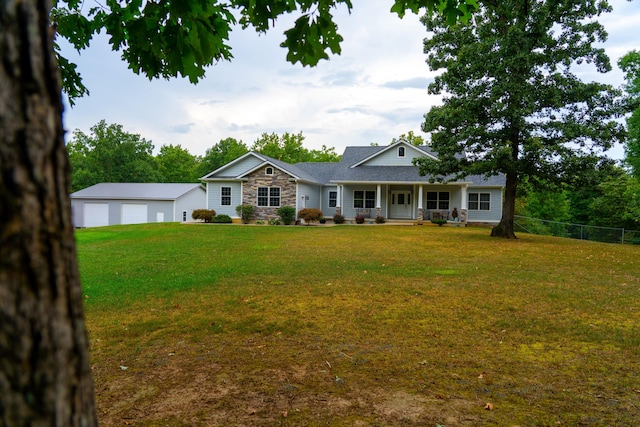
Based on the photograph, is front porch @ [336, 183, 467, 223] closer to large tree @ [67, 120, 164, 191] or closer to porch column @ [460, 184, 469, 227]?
porch column @ [460, 184, 469, 227]

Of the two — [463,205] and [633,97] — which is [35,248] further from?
[463,205]

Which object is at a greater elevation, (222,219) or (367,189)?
(367,189)

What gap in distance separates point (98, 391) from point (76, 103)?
3.74 m

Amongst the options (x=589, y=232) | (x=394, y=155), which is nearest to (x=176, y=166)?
(x=394, y=155)

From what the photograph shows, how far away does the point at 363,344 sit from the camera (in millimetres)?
4664

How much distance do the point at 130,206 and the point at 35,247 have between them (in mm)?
33003

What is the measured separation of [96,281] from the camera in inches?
323

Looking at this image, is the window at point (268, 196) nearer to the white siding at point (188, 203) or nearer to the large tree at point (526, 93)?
the white siding at point (188, 203)

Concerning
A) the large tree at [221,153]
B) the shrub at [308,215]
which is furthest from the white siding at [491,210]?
the large tree at [221,153]

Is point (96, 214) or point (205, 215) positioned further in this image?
point (96, 214)

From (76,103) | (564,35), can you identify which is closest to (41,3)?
(76,103)

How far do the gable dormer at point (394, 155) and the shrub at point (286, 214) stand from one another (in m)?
6.31

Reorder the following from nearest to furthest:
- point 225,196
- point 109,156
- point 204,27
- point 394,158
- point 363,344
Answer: point 204,27
point 363,344
point 225,196
point 394,158
point 109,156

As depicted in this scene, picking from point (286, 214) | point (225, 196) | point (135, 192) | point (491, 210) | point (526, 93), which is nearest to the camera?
point (526, 93)
